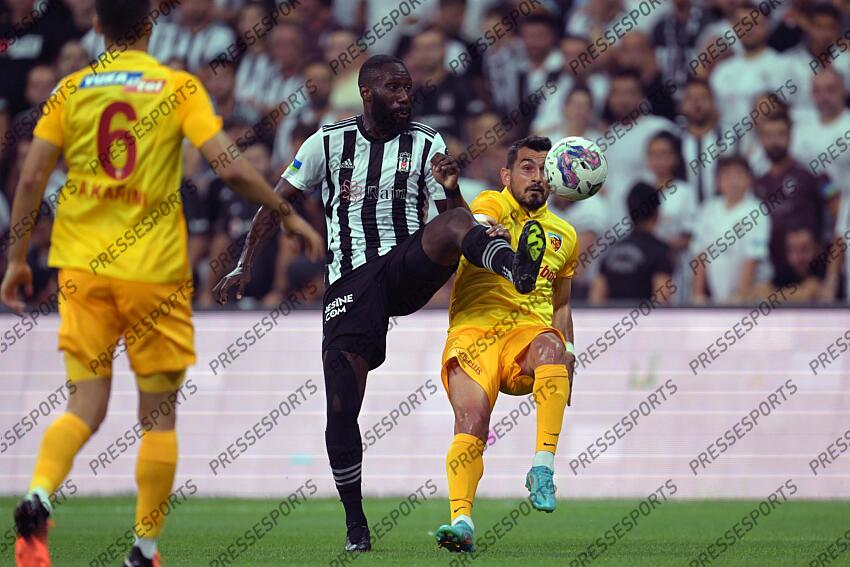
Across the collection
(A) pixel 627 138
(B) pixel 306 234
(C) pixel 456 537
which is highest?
(B) pixel 306 234

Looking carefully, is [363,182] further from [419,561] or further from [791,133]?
[791,133]

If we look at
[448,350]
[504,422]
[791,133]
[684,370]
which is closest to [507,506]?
[504,422]

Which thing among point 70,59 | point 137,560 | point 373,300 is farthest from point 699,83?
point 137,560

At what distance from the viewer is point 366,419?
1252cm

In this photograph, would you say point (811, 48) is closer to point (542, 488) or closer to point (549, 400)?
point (549, 400)

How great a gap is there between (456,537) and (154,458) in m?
1.79

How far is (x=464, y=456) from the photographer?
23.7ft

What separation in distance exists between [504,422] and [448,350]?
4.69 m

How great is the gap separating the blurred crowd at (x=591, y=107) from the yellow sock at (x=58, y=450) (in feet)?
25.7

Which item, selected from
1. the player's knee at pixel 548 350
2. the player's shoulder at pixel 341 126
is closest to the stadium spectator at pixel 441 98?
the player's shoulder at pixel 341 126

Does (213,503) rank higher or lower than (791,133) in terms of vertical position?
lower

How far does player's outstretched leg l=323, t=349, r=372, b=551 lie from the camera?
7445mm

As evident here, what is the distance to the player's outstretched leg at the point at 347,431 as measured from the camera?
745 centimetres

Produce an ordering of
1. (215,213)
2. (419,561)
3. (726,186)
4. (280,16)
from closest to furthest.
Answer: (419,561), (726,186), (215,213), (280,16)
